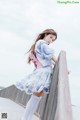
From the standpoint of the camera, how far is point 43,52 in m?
5.65

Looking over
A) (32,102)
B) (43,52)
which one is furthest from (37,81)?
(43,52)

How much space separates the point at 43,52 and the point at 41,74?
29cm

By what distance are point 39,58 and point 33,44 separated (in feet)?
0.89

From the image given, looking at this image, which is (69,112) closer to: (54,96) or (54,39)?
(54,96)

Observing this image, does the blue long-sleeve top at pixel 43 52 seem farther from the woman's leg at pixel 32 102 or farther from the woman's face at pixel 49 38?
the woman's leg at pixel 32 102

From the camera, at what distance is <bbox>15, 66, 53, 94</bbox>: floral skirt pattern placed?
5.53 metres

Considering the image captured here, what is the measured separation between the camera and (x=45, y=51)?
5.65 m

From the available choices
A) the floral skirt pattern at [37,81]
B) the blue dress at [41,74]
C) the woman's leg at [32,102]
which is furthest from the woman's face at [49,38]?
the woman's leg at [32,102]

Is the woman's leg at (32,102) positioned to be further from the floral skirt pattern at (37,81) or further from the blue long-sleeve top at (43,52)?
the blue long-sleeve top at (43,52)

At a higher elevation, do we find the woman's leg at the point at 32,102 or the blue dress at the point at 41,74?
the blue dress at the point at 41,74

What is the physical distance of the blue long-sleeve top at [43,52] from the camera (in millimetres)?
5621

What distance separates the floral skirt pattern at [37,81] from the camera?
5.53m

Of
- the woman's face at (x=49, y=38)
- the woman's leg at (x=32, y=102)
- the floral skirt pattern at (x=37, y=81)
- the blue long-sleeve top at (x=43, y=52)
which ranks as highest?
the woman's face at (x=49, y=38)

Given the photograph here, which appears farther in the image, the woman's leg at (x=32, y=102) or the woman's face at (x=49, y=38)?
the woman's face at (x=49, y=38)
